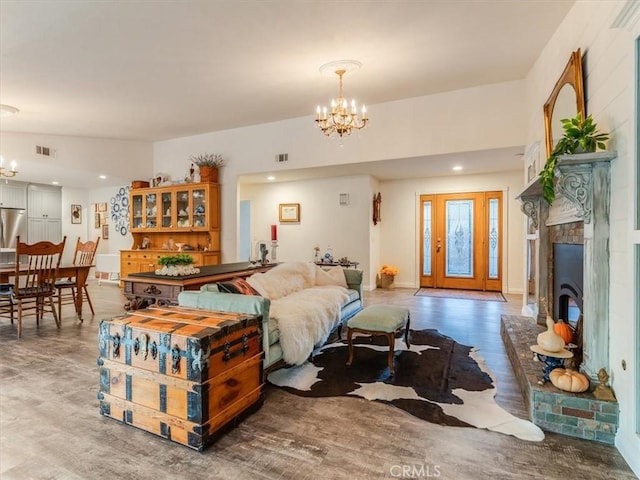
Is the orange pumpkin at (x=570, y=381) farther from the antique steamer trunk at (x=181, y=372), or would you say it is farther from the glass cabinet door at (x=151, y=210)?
the glass cabinet door at (x=151, y=210)

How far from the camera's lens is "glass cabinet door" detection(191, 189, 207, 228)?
6.50m

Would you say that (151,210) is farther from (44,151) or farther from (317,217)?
(317,217)

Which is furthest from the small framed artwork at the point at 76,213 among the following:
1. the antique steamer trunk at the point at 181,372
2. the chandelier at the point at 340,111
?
the antique steamer trunk at the point at 181,372

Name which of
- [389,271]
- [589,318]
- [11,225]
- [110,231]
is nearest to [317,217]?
[389,271]

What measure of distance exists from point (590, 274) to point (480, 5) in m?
2.27

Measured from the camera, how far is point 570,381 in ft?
6.40

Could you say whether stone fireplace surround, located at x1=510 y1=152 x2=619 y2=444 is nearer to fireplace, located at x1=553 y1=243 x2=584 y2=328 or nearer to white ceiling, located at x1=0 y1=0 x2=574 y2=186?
fireplace, located at x1=553 y1=243 x2=584 y2=328

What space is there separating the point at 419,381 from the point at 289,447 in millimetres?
1219

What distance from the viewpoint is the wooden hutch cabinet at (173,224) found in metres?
6.47

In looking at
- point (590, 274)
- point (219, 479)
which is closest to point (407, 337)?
point (590, 274)

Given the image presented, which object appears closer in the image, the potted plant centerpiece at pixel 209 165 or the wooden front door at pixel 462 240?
the potted plant centerpiece at pixel 209 165

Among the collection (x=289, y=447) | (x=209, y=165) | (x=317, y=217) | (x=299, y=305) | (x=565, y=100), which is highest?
(x=209, y=165)

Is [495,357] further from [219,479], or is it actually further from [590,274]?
[219,479]

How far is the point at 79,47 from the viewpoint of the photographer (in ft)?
10.8
